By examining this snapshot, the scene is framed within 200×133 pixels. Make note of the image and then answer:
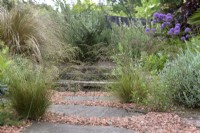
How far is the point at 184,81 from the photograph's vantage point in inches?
139

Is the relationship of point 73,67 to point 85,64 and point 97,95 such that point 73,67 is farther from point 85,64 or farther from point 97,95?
point 97,95

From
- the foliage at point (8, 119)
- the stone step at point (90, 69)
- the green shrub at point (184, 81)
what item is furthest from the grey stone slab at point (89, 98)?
the foliage at point (8, 119)

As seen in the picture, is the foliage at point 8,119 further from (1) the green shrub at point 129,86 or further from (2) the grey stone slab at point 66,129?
(1) the green shrub at point 129,86

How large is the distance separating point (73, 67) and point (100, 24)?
5.66ft

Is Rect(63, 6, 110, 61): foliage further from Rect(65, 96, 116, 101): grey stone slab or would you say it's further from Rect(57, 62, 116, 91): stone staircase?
Rect(65, 96, 116, 101): grey stone slab

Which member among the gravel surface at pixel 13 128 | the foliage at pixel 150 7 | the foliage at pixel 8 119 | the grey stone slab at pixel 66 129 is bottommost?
the grey stone slab at pixel 66 129

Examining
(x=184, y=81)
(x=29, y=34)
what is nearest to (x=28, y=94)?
(x=184, y=81)

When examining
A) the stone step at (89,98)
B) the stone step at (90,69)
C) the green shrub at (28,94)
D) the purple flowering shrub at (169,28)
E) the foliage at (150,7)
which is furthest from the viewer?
the foliage at (150,7)

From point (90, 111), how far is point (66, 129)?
2.53ft

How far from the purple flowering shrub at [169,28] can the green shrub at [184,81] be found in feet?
8.31

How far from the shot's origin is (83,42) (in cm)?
639

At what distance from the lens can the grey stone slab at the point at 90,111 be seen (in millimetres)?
3348

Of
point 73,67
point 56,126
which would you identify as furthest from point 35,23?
point 56,126

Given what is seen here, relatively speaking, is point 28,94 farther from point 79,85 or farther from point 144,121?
point 79,85
